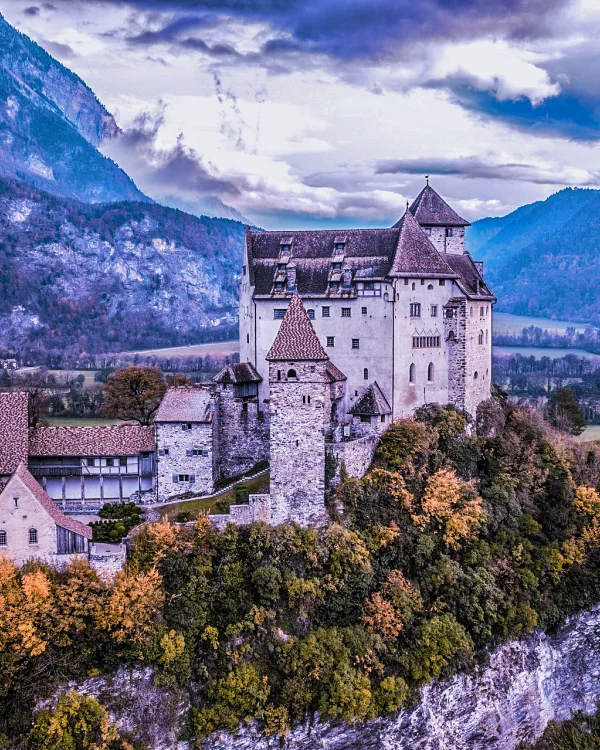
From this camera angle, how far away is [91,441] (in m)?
57.2

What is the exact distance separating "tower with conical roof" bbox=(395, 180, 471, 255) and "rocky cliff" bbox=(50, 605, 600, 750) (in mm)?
31642

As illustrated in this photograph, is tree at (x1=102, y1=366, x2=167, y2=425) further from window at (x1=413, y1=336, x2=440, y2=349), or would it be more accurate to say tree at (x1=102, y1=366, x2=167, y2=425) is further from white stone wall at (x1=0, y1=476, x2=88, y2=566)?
white stone wall at (x1=0, y1=476, x2=88, y2=566)

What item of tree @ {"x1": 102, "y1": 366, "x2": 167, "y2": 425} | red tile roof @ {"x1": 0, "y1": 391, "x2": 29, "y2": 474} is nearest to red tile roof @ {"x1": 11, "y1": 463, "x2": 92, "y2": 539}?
red tile roof @ {"x1": 0, "y1": 391, "x2": 29, "y2": 474}

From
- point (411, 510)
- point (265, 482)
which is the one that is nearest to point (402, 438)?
point (411, 510)

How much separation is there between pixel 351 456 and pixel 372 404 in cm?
645

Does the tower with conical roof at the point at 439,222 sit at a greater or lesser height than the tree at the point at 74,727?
greater

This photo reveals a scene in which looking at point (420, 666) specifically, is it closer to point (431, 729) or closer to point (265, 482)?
point (431, 729)

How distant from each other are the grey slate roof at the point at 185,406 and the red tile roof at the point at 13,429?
8.64m

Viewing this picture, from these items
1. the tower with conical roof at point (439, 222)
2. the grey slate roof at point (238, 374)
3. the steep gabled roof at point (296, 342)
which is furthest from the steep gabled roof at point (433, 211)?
the steep gabled roof at point (296, 342)

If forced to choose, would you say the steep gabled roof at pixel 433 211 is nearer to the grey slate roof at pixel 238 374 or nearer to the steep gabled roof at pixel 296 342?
the grey slate roof at pixel 238 374

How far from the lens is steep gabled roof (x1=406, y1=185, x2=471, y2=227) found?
7194cm

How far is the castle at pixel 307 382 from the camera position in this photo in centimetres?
5153

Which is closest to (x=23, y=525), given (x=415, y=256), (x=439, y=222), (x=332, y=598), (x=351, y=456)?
(x=332, y=598)

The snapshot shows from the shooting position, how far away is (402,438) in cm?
5869
